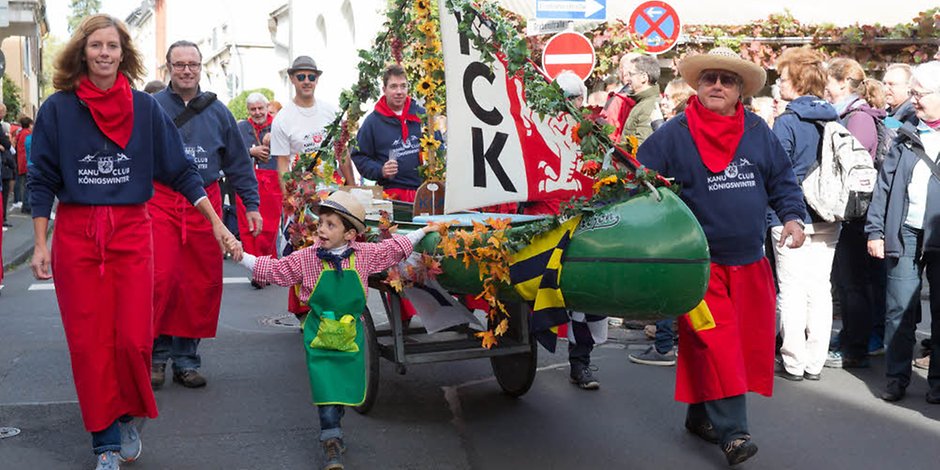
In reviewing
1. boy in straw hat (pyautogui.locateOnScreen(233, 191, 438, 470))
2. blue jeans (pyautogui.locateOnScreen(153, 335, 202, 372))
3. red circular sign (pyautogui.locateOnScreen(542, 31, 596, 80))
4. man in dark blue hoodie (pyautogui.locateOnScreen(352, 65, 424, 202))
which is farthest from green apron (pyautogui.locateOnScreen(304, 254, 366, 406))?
red circular sign (pyautogui.locateOnScreen(542, 31, 596, 80))

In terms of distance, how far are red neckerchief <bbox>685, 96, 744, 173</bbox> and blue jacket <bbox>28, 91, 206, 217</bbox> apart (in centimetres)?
261

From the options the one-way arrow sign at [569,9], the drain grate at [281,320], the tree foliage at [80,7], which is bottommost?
the drain grate at [281,320]

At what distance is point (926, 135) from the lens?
6.59 meters

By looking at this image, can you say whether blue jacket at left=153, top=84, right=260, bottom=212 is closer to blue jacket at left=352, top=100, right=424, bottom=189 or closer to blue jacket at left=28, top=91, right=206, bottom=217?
blue jacket at left=352, top=100, right=424, bottom=189

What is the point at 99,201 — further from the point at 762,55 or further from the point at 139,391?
the point at 762,55

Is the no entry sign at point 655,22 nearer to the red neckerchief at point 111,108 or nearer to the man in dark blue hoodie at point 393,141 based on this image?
the man in dark blue hoodie at point 393,141

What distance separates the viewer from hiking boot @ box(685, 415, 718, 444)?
562 cm

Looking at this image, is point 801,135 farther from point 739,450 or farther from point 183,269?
point 183,269

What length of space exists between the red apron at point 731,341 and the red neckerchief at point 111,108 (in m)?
2.74

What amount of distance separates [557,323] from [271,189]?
24.2ft

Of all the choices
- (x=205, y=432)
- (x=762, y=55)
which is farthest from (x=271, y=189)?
(x=762, y=55)

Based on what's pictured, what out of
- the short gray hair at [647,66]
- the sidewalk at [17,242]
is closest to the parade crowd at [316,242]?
the short gray hair at [647,66]

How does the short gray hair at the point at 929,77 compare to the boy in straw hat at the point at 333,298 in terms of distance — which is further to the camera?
the short gray hair at the point at 929,77

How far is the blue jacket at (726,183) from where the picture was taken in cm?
527
